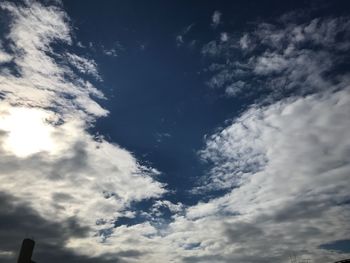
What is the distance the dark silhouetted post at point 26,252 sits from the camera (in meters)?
6.72

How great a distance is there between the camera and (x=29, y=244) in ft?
22.5

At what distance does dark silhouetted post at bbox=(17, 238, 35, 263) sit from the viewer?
22.0ft

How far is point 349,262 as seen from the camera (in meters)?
32.2

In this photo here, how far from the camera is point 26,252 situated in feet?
22.2

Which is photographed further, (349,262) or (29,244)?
(349,262)

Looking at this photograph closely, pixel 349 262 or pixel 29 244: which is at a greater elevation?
pixel 349 262

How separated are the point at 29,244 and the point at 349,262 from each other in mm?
32755
